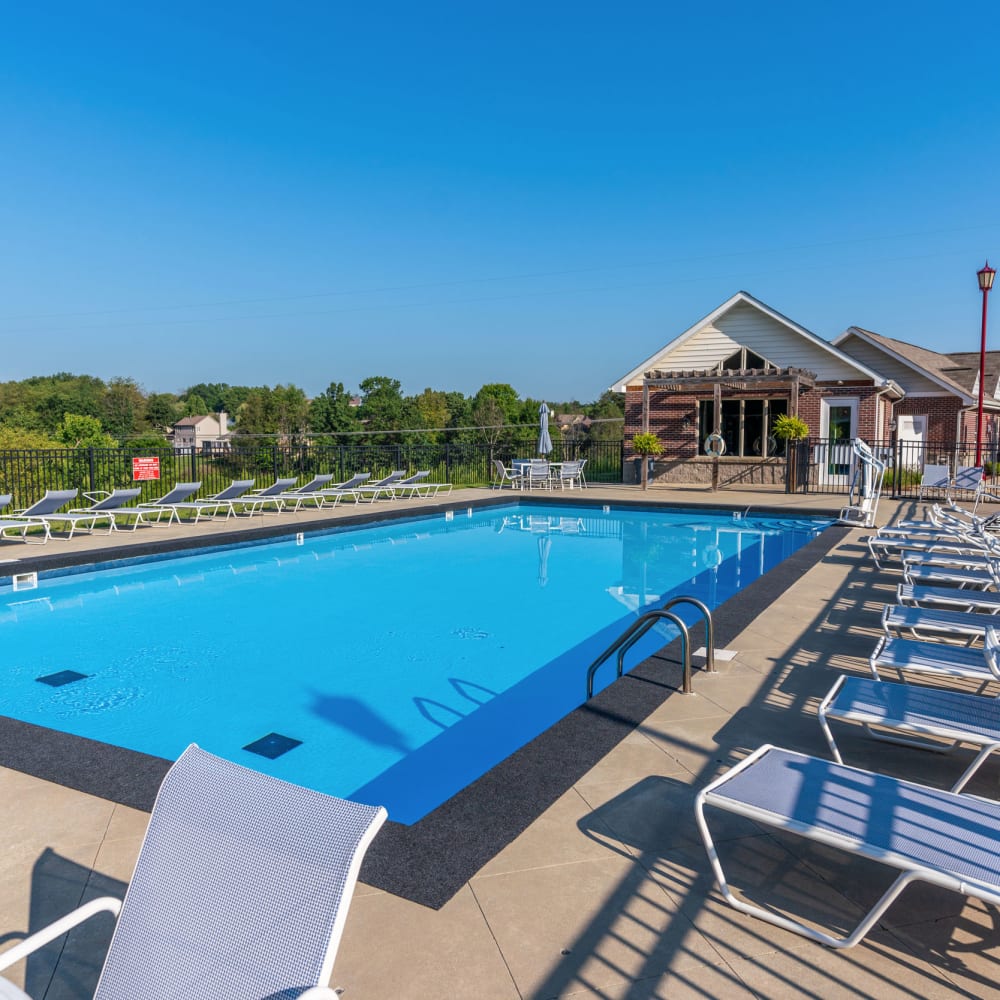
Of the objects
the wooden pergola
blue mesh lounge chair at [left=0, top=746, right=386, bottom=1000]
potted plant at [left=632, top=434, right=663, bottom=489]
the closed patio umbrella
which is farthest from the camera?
the closed patio umbrella

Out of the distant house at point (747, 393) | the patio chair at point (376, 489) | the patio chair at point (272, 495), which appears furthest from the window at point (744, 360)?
the patio chair at point (272, 495)

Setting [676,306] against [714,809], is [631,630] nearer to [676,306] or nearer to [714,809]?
[714,809]

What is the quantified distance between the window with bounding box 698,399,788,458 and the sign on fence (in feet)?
45.3

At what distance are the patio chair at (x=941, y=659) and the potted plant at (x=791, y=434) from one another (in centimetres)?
1475

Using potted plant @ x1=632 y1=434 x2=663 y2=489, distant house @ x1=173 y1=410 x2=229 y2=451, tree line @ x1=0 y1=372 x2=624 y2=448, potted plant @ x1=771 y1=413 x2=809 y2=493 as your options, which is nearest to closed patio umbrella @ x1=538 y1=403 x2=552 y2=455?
potted plant @ x1=632 y1=434 x2=663 y2=489

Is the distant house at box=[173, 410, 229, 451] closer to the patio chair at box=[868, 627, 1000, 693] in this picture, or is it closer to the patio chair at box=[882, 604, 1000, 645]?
the patio chair at box=[882, 604, 1000, 645]

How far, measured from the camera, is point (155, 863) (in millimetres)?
1851

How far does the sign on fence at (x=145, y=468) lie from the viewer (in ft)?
46.7

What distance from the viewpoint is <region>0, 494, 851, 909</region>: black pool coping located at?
2770 mm

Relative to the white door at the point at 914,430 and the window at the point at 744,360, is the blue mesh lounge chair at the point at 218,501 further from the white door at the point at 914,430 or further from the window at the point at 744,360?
the white door at the point at 914,430

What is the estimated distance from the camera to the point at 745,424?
68.2ft

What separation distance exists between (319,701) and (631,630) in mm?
2776

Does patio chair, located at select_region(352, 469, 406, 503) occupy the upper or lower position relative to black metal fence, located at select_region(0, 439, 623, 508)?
lower

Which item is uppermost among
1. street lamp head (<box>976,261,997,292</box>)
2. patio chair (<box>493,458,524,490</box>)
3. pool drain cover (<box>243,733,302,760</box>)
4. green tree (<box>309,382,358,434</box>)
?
street lamp head (<box>976,261,997,292</box>)
